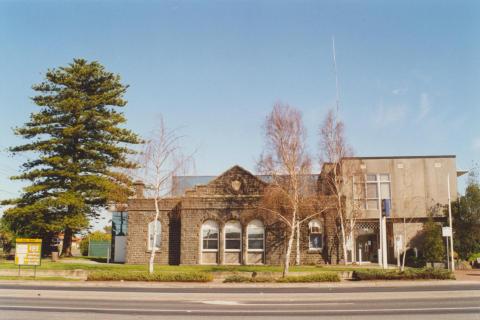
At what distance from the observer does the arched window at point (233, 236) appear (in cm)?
3303

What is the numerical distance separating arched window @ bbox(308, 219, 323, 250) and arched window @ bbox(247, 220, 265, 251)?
11.4ft

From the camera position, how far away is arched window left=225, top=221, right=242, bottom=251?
108 feet

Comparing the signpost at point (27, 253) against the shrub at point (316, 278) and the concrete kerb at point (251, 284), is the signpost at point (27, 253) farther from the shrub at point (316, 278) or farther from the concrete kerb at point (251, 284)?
the shrub at point (316, 278)

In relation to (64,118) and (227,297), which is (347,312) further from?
(64,118)

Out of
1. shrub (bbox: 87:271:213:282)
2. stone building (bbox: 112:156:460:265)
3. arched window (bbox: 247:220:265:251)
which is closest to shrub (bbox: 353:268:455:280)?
shrub (bbox: 87:271:213:282)

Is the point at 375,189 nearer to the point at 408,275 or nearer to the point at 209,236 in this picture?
the point at 209,236

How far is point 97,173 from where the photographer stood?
→ 3722 cm

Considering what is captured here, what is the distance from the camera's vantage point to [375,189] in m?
36.2

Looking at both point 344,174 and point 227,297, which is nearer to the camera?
A: point 227,297

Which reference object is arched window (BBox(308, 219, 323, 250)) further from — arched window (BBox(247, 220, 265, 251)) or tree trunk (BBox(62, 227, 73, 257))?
tree trunk (BBox(62, 227, 73, 257))

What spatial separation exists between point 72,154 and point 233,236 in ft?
47.5

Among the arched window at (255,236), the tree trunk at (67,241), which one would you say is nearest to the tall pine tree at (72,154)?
the tree trunk at (67,241)

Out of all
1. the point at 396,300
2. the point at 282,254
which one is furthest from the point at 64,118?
the point at 396,300

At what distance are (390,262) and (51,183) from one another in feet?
87.3
